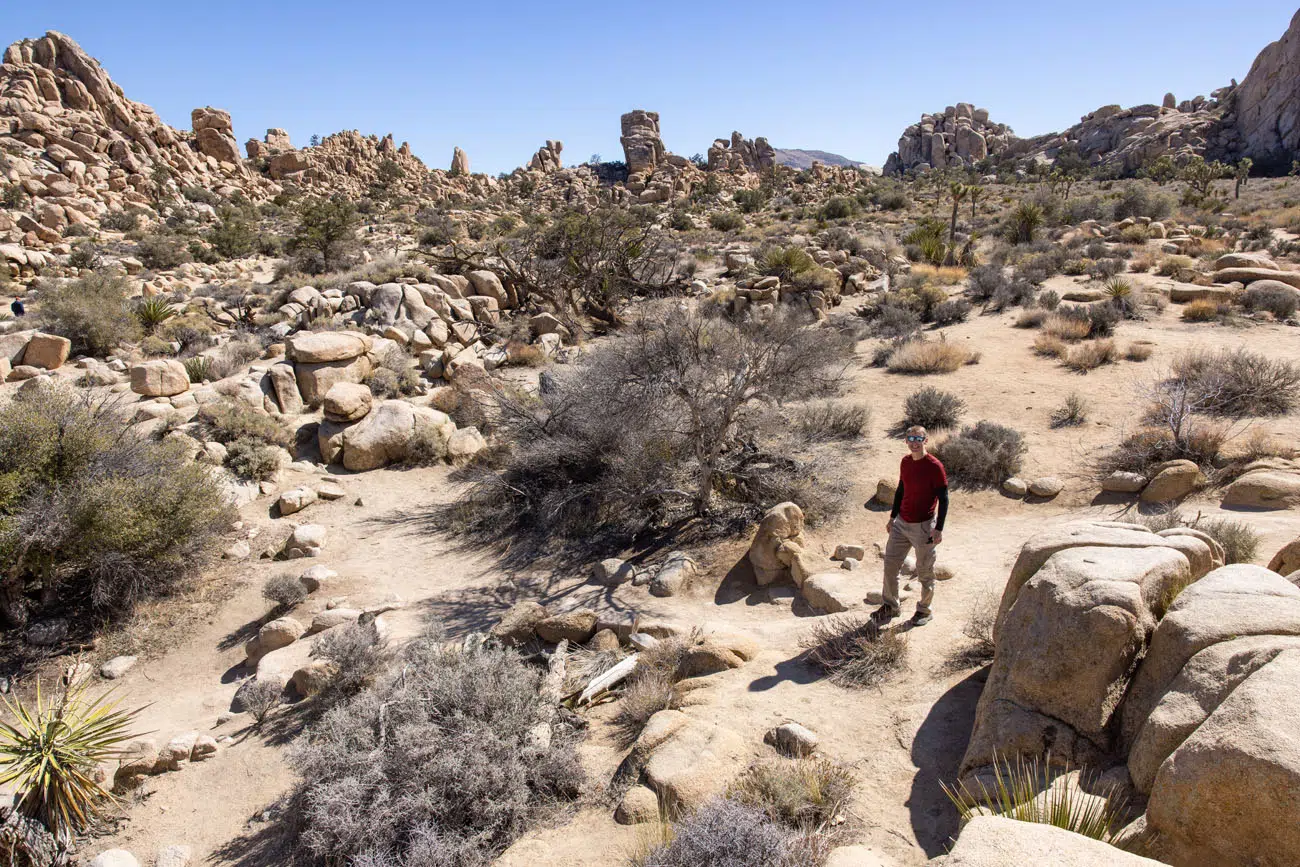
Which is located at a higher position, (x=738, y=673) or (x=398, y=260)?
(x=398, y=260)

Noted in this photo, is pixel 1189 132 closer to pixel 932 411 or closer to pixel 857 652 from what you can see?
pixel 932 411

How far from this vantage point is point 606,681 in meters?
5.59

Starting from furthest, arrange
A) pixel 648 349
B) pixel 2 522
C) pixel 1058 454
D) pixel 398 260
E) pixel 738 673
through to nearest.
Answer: pixel 398 260 < pixel 1058 454 < pixel 648 349 < pixel 2 522 < pixel 738 673

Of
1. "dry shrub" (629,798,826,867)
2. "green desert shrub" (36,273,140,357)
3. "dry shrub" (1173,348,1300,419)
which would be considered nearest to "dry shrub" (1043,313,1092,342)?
"dry shrub" (1173,348,1300,419)

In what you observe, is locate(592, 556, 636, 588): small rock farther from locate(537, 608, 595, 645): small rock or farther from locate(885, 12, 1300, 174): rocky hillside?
locate(885, 12, 1300, 174): rocky hillside

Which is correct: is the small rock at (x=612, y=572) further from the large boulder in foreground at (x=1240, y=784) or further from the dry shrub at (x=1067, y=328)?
the dry shrub at (x=1067, y=328)

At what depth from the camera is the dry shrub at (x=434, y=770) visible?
3.95 meters

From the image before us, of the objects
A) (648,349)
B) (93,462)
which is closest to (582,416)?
(648,349)

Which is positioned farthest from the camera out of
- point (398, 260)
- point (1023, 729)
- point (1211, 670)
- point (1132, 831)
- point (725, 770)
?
point (398, 260)

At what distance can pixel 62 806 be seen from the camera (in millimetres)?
4566

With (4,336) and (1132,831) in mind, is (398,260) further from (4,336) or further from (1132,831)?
(1132,831)

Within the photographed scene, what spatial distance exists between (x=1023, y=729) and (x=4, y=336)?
665 inches

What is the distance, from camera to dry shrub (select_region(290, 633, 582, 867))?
395cm

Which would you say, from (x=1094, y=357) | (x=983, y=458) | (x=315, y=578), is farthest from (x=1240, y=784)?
(x=1094, y=357)
